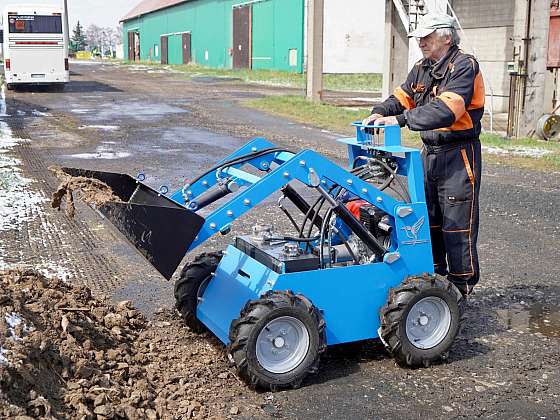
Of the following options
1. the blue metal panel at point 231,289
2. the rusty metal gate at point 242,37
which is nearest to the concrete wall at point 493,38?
the blue metal panel at point 231,289

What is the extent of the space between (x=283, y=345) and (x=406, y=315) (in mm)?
762

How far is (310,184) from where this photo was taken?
13.8 ft

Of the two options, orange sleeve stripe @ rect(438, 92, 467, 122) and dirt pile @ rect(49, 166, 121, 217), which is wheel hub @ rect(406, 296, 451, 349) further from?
dirt pile @ rect(49, 166, 121, 217)

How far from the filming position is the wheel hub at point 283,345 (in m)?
4.15

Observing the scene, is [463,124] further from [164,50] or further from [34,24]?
[164,50]

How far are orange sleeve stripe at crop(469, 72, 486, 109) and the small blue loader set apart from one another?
540mm

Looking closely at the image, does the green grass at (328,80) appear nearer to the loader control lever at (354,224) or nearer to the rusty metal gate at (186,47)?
the rusty metal gate at (186,47)

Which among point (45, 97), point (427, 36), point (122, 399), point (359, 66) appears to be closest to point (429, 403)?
point (122, 399)

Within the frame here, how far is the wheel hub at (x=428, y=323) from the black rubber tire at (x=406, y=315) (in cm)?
3

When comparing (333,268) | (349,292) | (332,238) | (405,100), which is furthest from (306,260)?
(405,100)

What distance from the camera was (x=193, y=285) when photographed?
486 centimetres

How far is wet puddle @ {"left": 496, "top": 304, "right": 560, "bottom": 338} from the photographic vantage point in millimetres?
5246

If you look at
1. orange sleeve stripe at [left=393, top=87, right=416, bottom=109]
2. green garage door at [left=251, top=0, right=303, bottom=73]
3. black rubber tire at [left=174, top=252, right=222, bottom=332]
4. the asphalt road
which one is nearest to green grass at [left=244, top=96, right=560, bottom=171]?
the asphalt road

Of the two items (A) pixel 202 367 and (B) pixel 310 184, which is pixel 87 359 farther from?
(B) pixel 310 184
